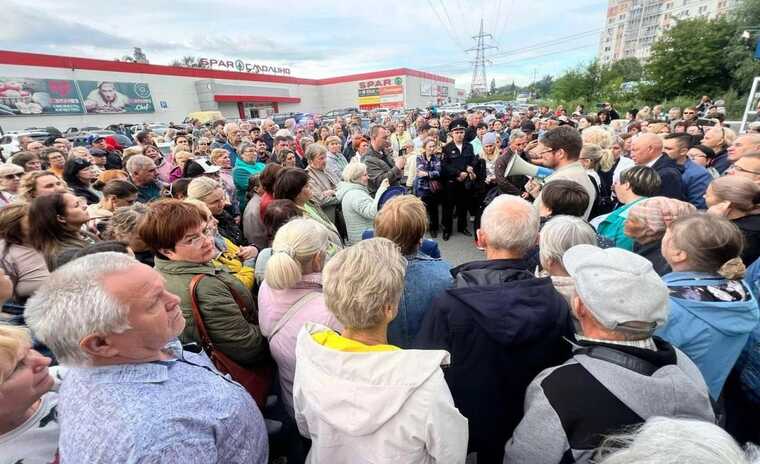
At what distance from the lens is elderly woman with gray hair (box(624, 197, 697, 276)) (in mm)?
Answer: 2176

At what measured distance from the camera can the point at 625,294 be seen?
1180 mm

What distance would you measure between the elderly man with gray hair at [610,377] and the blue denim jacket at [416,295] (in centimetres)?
78

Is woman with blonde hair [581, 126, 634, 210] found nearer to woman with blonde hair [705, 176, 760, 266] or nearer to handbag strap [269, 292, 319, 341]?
woman with blonde hair [705, 176, 760, 266]

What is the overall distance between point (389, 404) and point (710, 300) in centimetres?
162

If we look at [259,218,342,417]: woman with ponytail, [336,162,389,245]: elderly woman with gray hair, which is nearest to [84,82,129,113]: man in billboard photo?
[336,162,389,245]: elderly woman with gray hair

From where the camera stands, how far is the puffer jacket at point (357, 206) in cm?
376

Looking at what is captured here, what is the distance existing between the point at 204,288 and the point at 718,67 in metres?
31.2

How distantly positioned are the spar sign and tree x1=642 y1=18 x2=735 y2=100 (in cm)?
3215

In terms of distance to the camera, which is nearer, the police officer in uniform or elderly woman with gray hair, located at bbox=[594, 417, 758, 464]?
elderly woman with gray hair, located at bbox=[594, 417, 758, 464]

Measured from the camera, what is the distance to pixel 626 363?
1129 mm

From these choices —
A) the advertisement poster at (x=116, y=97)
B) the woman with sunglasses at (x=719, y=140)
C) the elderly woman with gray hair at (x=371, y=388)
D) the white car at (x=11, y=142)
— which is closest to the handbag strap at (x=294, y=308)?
the elderly woman with gray hair at (x=371, y=388)

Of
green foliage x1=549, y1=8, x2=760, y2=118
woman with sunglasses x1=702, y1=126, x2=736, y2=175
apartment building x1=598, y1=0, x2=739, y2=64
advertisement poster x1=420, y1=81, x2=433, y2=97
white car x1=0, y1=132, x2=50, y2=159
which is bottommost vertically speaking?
woman with sunglasses x1=702, y1=126, x2=736, y2=175

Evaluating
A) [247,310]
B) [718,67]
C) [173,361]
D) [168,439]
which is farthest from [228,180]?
[718,67]

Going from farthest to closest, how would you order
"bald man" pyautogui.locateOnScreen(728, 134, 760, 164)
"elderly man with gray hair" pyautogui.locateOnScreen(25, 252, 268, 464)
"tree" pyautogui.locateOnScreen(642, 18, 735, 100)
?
"tree" pyautogui.locateOnScreen(642, 18, 735, 100) < "bald man" pyautogui.locateOnScreen(728, 134, 760, 164) < "elderly man with gray hair" pyautogui.locateOnScreen(25, 252, 268, 464)
